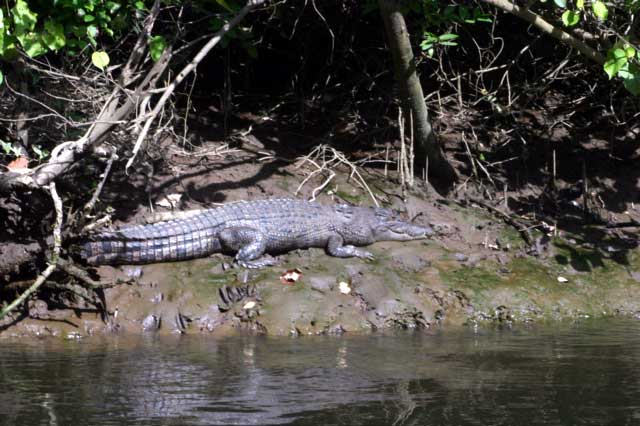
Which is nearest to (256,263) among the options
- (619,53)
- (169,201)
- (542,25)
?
(169,201)

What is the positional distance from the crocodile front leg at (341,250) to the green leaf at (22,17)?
10.6 ft

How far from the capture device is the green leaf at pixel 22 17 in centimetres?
657

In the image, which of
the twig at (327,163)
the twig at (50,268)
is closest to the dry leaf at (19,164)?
the twig at (50,268)

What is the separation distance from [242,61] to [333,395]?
6373mm

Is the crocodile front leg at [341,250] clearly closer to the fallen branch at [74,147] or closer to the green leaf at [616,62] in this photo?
the fallen branch at [74,147]

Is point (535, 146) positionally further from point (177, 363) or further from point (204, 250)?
point (177, 363)

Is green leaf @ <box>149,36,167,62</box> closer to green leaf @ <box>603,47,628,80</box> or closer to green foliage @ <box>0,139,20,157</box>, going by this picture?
green foliage @ <box>0,139,20,157</box>

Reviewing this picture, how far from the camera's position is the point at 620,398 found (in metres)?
5.12

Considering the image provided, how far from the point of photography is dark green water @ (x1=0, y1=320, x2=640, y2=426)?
4746mm

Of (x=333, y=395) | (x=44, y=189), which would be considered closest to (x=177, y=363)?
(x=333, y=395)

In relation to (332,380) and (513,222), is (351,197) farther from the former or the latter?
(332,380)

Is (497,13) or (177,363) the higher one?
(497,13)

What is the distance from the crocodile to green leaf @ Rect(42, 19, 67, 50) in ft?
5.17

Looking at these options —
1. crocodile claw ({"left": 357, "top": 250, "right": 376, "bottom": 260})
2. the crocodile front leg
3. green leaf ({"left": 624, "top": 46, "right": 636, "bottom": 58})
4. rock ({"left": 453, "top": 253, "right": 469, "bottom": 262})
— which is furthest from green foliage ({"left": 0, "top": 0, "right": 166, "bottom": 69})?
green leaf ({"left": 624, "top": 46, "right": 636, "bottom": 58})
